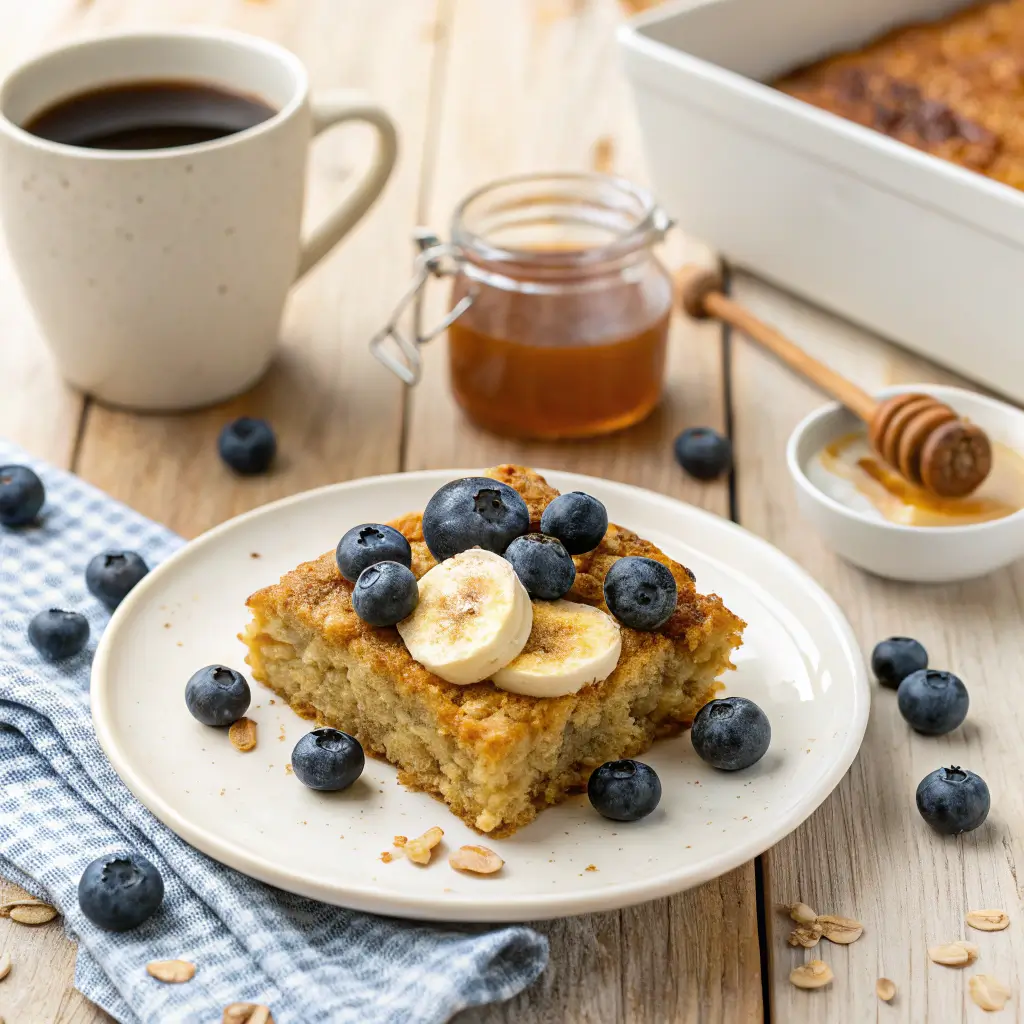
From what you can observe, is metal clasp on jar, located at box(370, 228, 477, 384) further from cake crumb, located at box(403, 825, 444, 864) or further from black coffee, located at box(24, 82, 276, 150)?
cake crumb, located at box(403, 825, 444, 864)

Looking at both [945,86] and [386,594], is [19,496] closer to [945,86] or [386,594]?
[386,594]

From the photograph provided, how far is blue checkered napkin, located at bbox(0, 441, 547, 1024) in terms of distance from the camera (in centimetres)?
160

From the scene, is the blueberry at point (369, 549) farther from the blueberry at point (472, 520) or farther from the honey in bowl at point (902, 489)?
the honey in bowl at point (902, 489)

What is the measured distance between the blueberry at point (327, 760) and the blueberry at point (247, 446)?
0.93 metres

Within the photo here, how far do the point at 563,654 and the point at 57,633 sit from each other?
0.83m

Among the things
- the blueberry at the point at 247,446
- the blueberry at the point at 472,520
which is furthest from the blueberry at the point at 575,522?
the blueberry at the point at 247,446

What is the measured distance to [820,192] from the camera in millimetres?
2807

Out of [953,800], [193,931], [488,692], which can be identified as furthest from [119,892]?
[953,800]

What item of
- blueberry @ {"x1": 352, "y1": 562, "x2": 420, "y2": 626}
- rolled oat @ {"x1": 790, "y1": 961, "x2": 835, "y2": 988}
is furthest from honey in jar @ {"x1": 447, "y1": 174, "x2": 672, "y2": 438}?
rolled oat @ {"x1": 790, "y1": 961, "x2": 835, "y2": 988}

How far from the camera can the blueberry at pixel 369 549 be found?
1.93 m

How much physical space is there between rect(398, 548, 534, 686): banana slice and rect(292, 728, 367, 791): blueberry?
0.15 metres

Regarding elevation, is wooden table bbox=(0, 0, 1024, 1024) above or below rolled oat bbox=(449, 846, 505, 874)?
below

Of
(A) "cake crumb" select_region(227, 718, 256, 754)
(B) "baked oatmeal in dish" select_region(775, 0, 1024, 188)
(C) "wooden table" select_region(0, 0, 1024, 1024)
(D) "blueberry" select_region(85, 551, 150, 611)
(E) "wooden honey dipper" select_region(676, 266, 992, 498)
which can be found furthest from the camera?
(B) "baked oatmeal in dish" select_region(775, 0, 1024, 188)

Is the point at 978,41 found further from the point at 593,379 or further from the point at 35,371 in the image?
the point at 35,371
